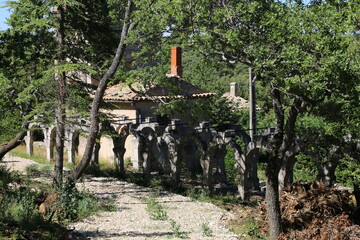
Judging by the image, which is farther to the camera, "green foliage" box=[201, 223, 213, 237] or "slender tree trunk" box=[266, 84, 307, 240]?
"green foliage" box=[201, 223, 213, 237]

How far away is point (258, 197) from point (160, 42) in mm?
7051

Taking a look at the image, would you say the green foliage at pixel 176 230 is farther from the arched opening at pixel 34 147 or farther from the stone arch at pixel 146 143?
the arched opening at pixel 34 147

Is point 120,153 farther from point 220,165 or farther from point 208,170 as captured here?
point 208,170

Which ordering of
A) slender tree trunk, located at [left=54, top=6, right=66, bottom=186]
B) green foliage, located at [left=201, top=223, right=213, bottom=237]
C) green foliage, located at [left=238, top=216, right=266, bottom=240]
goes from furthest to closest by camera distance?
slender tree trunk, located at [left=54, top=6, right=66, bottom=186] < green foliage, located at [left=238, top=216, right=266, bottom=240] < green foliage, located at [left=201, top=223, right=213, bottom=237]

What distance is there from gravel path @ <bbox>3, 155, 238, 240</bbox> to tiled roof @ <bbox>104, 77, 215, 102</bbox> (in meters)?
3.23

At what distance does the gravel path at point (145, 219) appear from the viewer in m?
10.7

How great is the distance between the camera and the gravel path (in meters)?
10.7

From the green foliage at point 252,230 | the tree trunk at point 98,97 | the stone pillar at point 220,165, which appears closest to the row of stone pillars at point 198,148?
the stone pillar at point 220,165

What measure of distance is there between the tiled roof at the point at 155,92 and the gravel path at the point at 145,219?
3.23 meters

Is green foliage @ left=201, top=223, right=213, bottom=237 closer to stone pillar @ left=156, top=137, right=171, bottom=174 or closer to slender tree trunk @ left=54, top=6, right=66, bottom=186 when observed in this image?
slender tree trunk @ left=54, top=6, right=66, bottom=186

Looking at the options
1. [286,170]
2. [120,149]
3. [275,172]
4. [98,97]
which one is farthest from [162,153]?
[275,172]

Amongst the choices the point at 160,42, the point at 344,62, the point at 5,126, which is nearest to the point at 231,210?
the point at 160,42

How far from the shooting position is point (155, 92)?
22406 mm

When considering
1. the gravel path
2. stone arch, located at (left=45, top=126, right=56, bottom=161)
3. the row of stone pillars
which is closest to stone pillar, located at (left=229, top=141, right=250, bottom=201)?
the row of stone pillars
